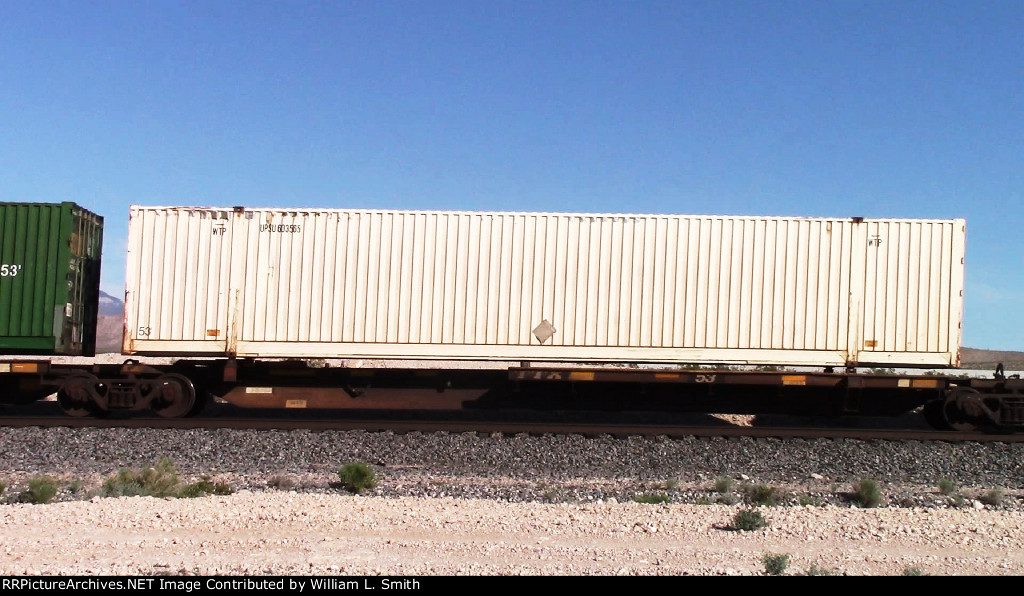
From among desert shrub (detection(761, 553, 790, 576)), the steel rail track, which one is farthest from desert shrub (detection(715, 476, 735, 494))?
desert shrub (detection(761, 553, 790, 576))

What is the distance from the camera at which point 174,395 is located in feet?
40.5

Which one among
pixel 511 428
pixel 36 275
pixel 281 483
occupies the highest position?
pixel 36 275

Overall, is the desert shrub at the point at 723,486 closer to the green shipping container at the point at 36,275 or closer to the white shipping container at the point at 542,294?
the white shipping container at the point at 542,294

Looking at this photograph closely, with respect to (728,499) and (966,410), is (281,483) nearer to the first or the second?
(728,499)

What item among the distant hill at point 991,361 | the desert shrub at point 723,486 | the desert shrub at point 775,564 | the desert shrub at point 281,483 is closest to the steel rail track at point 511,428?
the desert shrub at point 723,486

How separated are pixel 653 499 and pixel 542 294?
4.94m

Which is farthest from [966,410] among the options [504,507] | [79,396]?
[79,396]

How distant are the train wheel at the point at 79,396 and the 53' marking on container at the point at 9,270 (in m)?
1.95

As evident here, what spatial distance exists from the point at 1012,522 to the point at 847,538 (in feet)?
5.84

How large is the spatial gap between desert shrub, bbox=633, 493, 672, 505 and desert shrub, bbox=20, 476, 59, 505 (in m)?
5.63

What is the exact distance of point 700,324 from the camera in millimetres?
12414

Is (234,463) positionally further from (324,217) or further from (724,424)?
(724,424)

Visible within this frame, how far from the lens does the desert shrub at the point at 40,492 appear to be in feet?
24.6

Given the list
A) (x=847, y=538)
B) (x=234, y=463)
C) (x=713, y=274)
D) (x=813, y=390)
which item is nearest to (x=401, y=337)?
(x=234, y=463)
